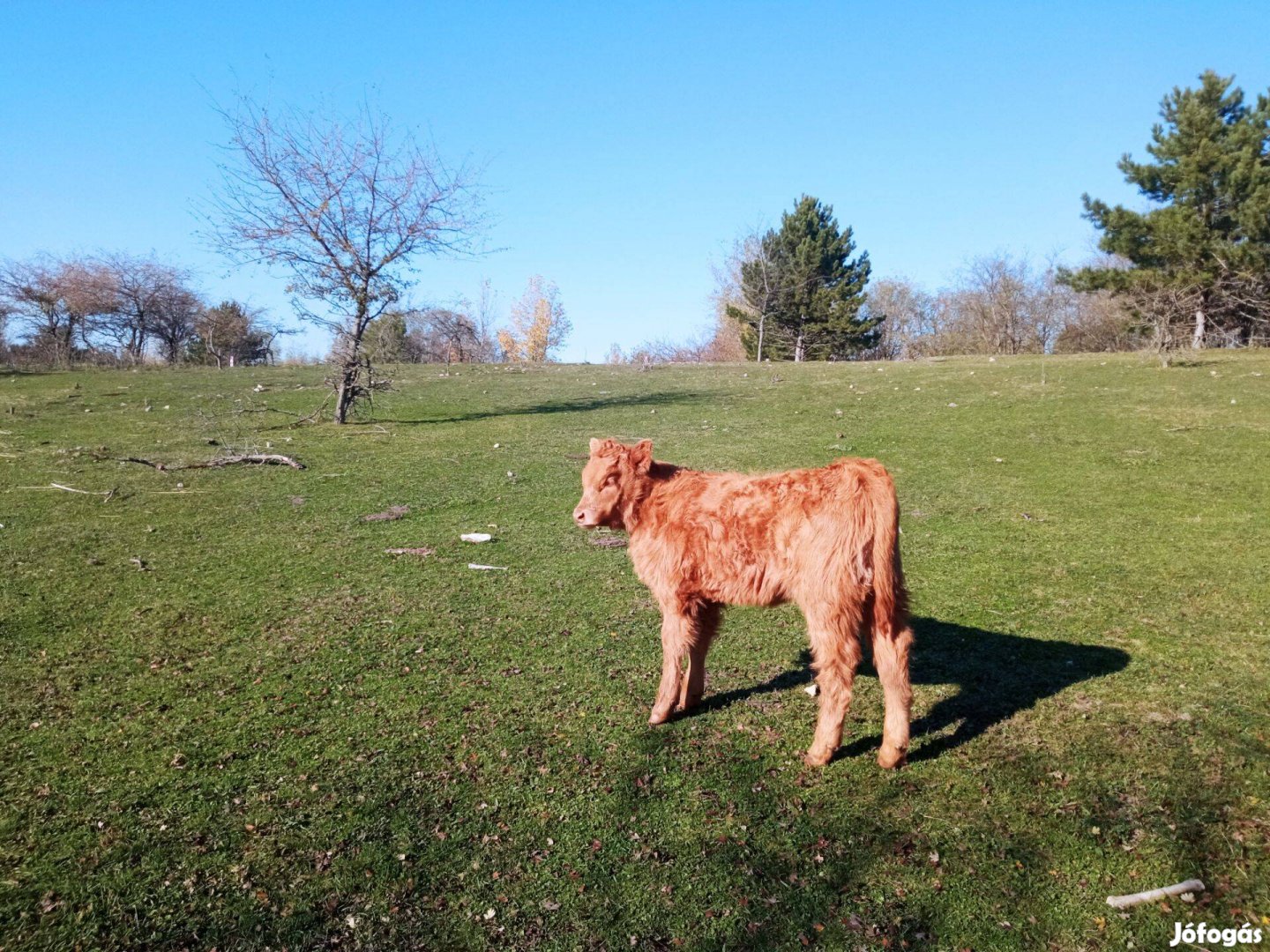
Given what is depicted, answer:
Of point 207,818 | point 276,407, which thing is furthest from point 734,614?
point 276,407

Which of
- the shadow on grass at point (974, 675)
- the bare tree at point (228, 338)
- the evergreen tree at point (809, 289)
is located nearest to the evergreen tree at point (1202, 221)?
the evergreen tree at point (809, 289)

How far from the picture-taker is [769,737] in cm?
553

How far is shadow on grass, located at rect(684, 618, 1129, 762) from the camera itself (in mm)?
5582

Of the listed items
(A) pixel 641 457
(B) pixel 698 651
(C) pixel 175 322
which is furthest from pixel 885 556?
(C) pixel 175 322

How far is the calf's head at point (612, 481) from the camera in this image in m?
5.73

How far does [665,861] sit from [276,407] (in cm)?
2165

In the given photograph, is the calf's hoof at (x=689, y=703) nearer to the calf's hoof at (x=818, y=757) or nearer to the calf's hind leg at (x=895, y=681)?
the calf's hoof at (x=818, y=757)

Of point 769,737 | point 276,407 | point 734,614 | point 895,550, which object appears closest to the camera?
point 895,550

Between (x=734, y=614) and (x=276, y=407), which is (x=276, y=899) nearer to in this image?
(x=734, y=614)

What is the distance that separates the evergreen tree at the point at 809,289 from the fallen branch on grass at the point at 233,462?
1496 inches

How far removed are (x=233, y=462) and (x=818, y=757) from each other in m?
13.6

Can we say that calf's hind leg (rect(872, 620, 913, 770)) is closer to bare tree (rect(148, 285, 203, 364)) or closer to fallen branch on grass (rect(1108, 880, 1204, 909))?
fallen branch on grass (rect(1108, 880, 1204, 909))

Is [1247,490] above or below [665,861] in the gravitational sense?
above

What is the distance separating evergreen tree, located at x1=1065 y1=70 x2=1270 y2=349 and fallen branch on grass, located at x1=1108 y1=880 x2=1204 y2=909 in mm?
32271
